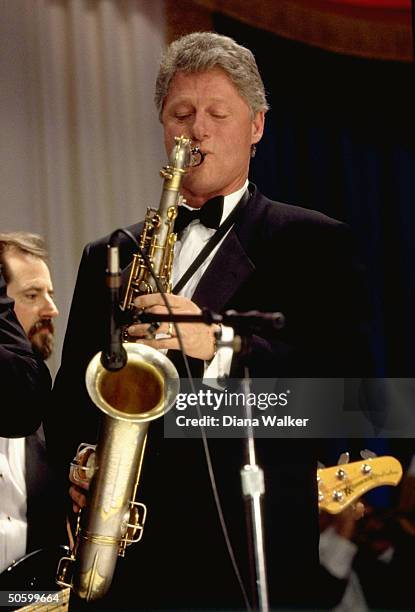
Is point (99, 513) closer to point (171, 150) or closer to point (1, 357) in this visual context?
point (1, 357)

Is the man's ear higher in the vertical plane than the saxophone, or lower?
higher

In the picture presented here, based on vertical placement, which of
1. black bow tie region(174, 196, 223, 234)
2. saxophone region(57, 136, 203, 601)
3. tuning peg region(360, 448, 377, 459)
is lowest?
tuning peg region(360, 448, 377, 459)

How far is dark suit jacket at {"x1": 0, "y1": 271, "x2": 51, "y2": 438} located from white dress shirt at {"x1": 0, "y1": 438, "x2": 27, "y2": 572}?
949mm

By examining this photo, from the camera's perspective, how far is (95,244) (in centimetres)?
230

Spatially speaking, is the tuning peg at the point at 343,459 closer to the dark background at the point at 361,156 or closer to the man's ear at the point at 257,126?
the dark background at the point at 361,156

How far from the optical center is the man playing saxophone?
6.72ft

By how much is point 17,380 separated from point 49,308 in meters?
0.97

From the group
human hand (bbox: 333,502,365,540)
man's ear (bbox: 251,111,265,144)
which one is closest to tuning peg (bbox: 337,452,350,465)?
human hand (bbox: 333,502,365,540)

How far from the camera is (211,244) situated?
222cm

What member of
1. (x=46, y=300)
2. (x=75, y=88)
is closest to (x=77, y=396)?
(x=46, y=300)

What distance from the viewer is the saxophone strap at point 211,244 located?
85.9 inches

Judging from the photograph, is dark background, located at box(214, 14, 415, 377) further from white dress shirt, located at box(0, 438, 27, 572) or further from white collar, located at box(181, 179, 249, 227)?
white dress shirt, located at box(0, 438, 27, 572)

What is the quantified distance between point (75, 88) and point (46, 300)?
70cm

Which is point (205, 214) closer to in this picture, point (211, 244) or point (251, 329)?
point (211, 244)
